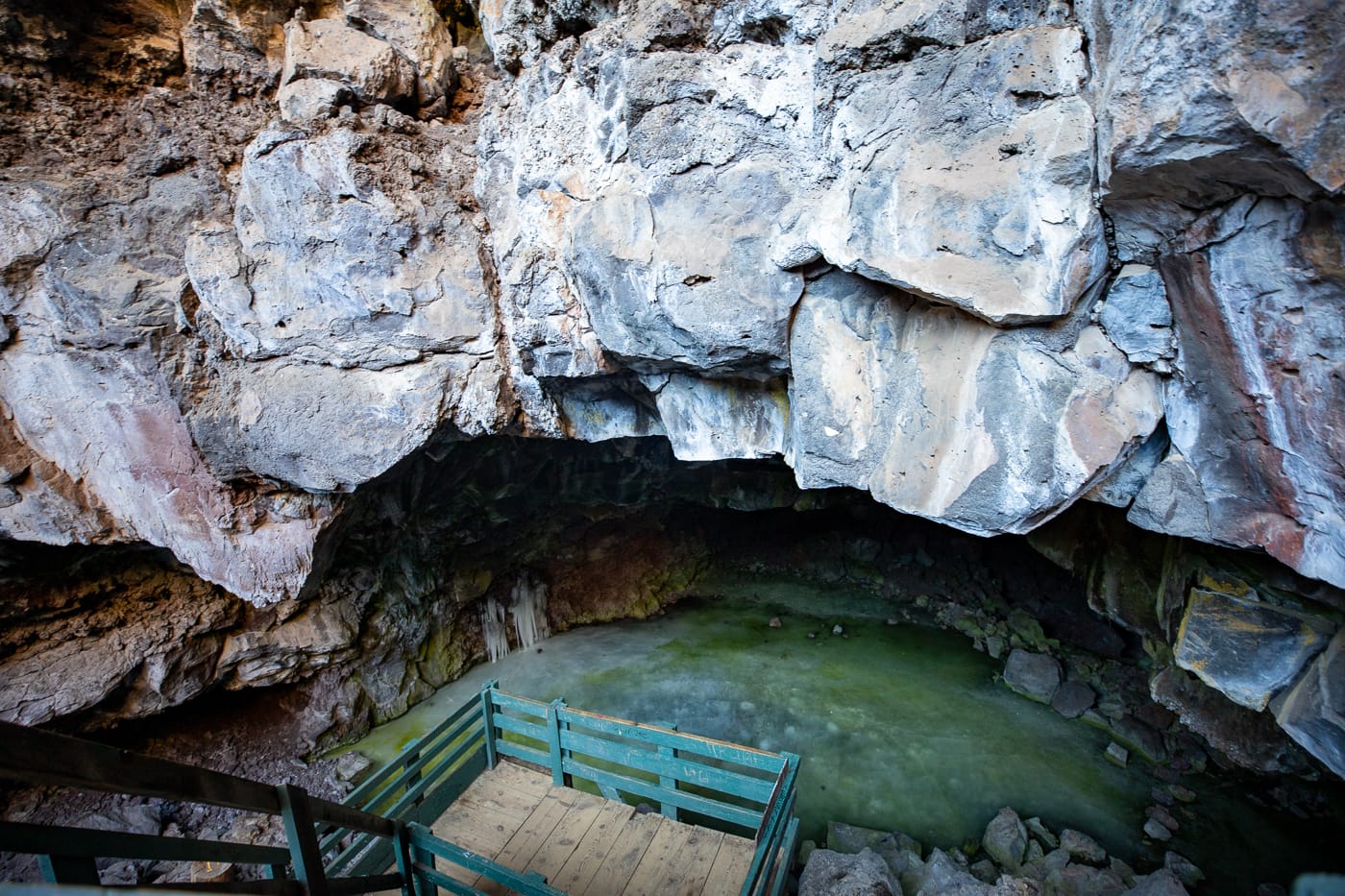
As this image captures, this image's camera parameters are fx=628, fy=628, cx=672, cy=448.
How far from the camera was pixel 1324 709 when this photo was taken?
315 cm

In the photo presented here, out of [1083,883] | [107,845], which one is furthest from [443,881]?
[1083,883]

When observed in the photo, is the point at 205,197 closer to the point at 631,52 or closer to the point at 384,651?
the point at 631,52

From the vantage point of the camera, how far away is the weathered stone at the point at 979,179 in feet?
8.79

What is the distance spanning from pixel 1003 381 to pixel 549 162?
3.28 metres

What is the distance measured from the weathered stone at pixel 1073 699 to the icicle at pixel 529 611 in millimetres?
6437

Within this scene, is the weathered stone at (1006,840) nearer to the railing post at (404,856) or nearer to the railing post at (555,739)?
the railing post at (555,739)

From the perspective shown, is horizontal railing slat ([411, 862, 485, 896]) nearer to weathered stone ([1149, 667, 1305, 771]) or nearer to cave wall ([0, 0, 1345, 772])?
cave wall ([0, 0, 1345, 772])

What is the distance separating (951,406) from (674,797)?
3.07m

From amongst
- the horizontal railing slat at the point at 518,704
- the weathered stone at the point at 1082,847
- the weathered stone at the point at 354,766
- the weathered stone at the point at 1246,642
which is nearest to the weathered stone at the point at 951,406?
the weathered stone at the point at 1246,642

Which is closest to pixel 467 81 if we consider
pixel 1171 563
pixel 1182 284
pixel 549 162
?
pixel 549 162

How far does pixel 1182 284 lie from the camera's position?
8.84 ft

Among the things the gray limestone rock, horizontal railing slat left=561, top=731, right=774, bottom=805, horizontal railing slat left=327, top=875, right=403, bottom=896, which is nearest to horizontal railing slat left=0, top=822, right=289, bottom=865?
horizontal railing slat left=327, top=875, right=403, bottom=896

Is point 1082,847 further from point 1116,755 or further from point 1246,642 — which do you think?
point 1246,642

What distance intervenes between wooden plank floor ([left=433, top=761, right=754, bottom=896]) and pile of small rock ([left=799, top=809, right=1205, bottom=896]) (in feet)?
3.79
